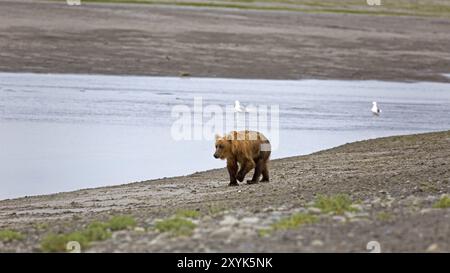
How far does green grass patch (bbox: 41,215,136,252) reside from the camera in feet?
28.4

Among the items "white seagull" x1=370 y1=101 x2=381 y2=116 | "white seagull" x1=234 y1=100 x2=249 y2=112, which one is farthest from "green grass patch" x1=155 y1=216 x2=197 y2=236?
"white seagull" x1=370 y1=101 x2=381 y2=116

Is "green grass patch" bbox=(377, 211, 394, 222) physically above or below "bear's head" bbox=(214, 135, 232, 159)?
below

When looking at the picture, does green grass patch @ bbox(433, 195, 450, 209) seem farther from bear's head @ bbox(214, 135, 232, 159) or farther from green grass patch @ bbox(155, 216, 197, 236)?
bear's head @ bbox(214, 135, 232, 159)

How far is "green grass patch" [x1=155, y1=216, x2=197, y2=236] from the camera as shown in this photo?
8.81 meters

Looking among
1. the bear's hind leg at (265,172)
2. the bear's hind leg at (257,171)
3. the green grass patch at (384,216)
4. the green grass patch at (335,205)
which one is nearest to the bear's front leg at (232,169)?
the bear's hind leg at (257,171)

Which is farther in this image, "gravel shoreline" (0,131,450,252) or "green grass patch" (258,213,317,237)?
"green grass patch" (258,213,317,237)

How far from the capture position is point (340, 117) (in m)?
28.7

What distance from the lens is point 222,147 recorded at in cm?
1459

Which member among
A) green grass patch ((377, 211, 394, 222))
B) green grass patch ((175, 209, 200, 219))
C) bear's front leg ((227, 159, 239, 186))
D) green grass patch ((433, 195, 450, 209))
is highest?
bear's front leg ((227, 159, 239, 186))

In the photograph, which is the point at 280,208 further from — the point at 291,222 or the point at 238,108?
the point at 238,108

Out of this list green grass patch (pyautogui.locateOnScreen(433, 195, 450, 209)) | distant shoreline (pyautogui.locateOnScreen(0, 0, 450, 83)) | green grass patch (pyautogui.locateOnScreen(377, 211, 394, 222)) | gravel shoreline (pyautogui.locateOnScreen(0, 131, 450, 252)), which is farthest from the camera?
distant shoreline (pyautogui.locateOnScreen(0, 0, 450, 83))

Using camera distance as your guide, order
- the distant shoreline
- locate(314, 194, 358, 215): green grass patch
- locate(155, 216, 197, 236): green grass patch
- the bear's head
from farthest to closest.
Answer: the distant shoreline, the bear's head, locate(314, 194, 358, 215): green grass patch, locate(155, 216, 197, 236): green grass patch

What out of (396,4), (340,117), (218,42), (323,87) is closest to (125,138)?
(340,117)

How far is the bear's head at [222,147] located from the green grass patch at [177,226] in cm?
515
